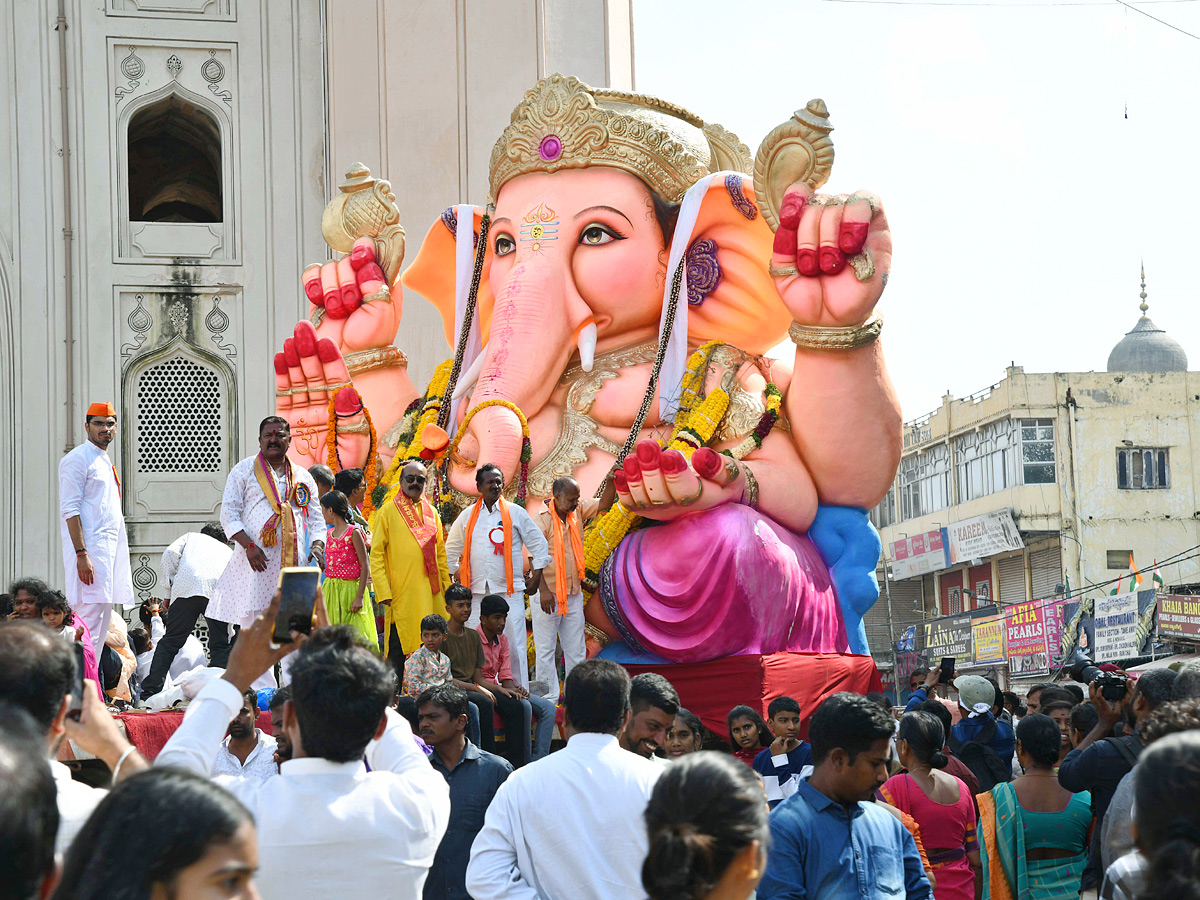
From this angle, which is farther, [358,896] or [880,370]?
[880,370]

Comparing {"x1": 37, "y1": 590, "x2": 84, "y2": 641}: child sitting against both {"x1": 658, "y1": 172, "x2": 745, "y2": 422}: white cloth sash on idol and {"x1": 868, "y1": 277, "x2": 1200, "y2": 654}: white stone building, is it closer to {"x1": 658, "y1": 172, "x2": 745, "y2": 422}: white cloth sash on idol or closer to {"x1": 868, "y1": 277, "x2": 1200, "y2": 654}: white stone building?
{"x1": 658, "y1": 172, "x2": 745, "y2": 422}: white cloth sash on idol

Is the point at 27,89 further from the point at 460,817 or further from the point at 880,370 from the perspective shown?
the point at 460,817

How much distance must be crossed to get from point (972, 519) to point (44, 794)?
115ft

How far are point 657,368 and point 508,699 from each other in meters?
2.96

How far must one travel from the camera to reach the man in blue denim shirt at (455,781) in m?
4.85

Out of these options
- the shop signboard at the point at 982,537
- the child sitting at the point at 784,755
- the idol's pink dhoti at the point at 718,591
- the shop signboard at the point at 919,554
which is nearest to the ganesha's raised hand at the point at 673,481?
the idol's pink dhoti at the point at 718,591

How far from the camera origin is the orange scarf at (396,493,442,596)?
806 centimetres

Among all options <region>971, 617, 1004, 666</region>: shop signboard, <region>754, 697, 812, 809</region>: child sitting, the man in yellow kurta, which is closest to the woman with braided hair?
<region>754, 697, 812, 809</region>: child sitting

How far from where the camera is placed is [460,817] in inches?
192

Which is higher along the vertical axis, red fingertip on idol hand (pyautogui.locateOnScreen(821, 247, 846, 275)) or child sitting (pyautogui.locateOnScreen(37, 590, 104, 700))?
red fingertip on idol hand (pyautogui.locateOnScreen(821, 247, 846, 275))

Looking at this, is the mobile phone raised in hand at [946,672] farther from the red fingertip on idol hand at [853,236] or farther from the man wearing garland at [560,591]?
the red fingertip on idol hand at [853,236]

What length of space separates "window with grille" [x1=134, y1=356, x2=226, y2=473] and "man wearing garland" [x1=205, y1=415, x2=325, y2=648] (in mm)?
7276

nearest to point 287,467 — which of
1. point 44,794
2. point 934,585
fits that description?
point 44,794

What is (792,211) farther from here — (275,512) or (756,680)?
(275,512)
